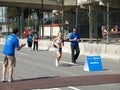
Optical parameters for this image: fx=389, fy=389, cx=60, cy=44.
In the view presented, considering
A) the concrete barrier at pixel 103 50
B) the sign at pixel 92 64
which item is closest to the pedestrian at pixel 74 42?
the concrete barrier at pixel 103 50

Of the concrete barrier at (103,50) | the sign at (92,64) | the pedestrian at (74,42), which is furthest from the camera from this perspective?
the concrete barrier at (103,50)

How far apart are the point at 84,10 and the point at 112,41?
36963mm

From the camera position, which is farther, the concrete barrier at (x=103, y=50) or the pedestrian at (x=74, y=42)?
the concrete barrier at (x=103, y=50)

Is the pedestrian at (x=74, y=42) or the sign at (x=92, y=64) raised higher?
the pedestrian at (x=74, y=42)

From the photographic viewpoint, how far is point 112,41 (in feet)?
84.5

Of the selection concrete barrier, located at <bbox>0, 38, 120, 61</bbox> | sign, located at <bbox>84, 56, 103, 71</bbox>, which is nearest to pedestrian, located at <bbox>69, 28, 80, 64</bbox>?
concrete barrier, located at <bbox>0, 38, 120, 61</bbox>

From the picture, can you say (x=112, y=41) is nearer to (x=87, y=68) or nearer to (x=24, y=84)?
(x=87, y=68)

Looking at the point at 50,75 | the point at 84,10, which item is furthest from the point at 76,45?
the point at 84,10

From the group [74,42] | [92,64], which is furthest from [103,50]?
[92,64]

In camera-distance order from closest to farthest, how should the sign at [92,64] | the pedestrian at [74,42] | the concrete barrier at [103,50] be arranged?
the sign at [92,64], the pedestrian at [74,42], the concrete barrier at [103,50]

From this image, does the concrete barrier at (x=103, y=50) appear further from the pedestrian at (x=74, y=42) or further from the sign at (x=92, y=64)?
the sign at (x=92, y=64)

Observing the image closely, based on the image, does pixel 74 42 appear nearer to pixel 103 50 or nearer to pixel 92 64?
pixel 103 50

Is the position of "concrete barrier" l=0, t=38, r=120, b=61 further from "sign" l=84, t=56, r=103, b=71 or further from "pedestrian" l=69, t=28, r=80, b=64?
"sign" l=84, t=56, r=103, b=71

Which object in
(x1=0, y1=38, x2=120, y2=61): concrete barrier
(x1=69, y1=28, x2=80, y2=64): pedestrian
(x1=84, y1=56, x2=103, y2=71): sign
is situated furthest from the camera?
(x1=0, y1=38, x2=120, y2=61): concrete barrier
